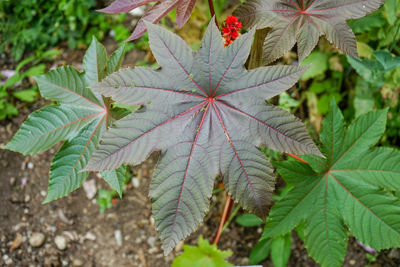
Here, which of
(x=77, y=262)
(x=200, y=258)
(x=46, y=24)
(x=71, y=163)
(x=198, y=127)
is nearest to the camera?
(x=198, y=127)

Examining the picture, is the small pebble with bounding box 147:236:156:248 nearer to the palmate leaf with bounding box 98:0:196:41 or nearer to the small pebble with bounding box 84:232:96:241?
the small pebble with bounding box 84:232:96:241

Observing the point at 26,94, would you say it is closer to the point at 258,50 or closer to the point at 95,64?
the point at 95,64

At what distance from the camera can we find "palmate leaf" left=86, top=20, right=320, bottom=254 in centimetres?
97

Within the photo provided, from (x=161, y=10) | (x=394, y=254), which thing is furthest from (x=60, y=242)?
(x=394, y=254)

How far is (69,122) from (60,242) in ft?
4.22

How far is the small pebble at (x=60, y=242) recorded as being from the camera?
7.07ft

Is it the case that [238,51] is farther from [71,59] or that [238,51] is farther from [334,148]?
[71,59]

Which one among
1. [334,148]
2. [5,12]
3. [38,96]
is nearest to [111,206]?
[38,96]

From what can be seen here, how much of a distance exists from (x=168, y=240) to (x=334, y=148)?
0.80 m

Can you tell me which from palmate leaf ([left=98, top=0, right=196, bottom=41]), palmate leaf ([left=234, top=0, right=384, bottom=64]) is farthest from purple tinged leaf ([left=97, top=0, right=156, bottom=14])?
palmate leaf ([left=234, top=0, right=384, bottom=64])

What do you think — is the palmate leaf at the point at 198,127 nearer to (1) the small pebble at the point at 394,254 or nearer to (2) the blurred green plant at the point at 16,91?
(1) the small pebble at the point at 394,254

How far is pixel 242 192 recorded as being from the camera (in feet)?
3.26

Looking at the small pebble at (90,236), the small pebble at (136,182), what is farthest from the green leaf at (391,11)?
the small pebble at (90,236)

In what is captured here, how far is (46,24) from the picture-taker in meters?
2.85
